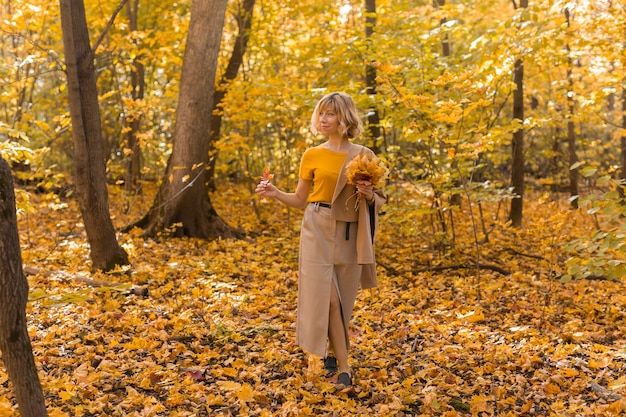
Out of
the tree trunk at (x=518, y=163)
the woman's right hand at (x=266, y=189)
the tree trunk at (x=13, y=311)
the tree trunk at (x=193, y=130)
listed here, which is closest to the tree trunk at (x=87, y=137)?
the tree trunk at (x=193, y=130)

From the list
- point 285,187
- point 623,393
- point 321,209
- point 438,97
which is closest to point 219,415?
point 321,209

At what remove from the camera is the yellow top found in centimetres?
400

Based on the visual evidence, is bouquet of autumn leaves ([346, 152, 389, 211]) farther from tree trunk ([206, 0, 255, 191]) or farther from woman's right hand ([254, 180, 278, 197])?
tree trunk ([206, 0, 255, 191])

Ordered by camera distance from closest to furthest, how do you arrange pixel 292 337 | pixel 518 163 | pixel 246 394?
1. pixel 246 394
2. pixel 292 337
3. pixel 518 163

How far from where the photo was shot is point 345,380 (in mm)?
3971

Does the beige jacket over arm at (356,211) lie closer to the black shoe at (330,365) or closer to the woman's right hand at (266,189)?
the woman's right hand at (266,189)

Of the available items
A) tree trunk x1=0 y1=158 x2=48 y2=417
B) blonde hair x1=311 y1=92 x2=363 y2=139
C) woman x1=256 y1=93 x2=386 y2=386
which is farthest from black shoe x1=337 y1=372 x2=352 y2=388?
tree trunk x1=0 y1=158 x2=48 y2=417

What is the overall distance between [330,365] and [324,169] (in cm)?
138

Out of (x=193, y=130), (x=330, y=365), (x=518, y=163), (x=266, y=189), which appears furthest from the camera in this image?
(x=518, y=163)

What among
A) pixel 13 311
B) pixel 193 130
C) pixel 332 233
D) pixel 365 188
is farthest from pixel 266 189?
pixel 193 130

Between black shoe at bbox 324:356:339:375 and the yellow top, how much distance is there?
1132mm

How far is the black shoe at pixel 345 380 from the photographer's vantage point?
396 centimetres

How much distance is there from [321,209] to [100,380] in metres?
1.80

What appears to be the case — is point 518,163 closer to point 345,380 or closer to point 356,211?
point 356,211
